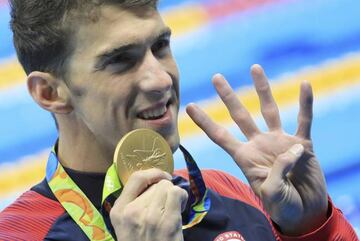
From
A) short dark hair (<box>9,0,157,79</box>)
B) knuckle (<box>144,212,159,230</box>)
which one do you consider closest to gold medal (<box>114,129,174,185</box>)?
knuckle (<box>144,212,159,230</box>)

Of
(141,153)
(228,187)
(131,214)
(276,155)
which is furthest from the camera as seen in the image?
(228,187)

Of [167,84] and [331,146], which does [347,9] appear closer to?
[331,146]

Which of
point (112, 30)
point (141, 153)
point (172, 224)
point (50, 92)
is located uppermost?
point (112, 30)

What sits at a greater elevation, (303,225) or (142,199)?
(142,199)

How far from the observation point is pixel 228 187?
6.40 ft

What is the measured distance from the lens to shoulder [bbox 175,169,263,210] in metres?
1.90

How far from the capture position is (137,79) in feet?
5.43

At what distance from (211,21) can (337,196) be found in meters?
1.04

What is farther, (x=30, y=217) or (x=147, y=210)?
(x=30, y=217)

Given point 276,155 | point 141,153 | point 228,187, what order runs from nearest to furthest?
point 141,153, point 276,155, point 228,187

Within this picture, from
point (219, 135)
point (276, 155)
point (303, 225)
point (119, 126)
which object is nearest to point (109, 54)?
point (119, 126)

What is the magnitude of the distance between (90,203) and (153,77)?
0.30 meters

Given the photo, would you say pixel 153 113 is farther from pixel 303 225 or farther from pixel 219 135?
pixel 303 225

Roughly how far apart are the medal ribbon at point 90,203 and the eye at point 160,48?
23cm
